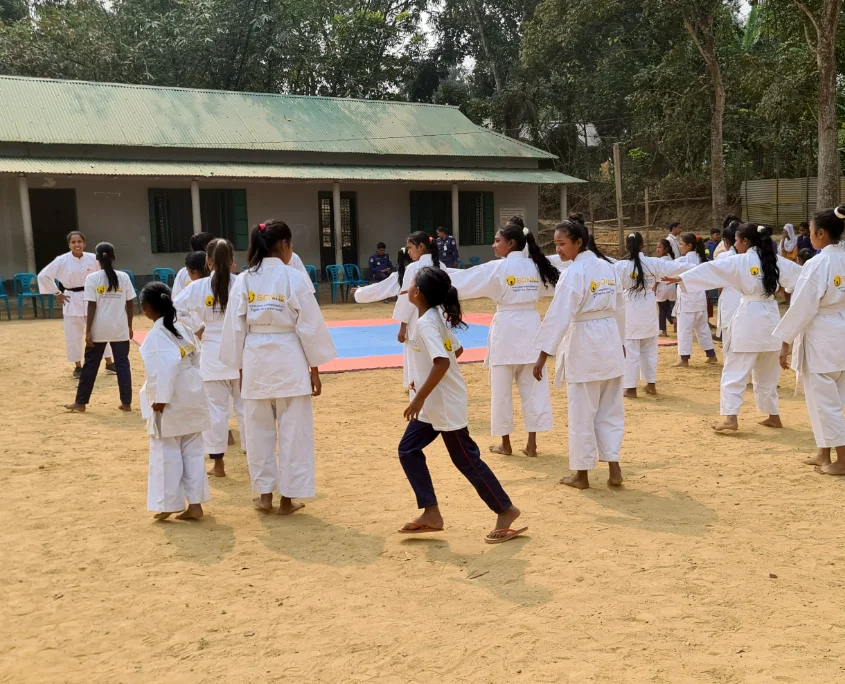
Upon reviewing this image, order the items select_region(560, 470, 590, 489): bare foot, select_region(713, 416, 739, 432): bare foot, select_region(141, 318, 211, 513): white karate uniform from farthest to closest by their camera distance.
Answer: select_region(713, 416, 739, 432): bare foot < select_region(560, 470, 590, 489): bare foot < select_region(141, 318, 211, 513): white karate uniform

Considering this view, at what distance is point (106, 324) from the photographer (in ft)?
26.2

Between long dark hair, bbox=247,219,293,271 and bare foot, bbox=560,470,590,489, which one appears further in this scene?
bare foot, bbox=560,470,590,489

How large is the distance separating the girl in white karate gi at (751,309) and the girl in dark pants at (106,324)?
5.19 metres

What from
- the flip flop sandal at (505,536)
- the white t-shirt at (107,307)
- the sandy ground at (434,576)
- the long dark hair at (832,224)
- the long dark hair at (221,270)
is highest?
the long dark hair at (832,224)

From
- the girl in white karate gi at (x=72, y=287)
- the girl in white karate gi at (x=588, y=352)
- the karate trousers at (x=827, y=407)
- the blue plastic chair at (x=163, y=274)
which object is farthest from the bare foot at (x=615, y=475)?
the blue plastic chair at (x=163, y=274)

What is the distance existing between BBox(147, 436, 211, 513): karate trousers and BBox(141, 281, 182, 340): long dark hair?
2.01 ft

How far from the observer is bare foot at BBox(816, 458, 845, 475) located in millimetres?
5496

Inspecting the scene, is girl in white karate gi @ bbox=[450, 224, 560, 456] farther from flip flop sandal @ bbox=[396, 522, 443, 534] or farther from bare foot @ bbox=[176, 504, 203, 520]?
bare foot @ bbox=[176, 504, 203, 520]

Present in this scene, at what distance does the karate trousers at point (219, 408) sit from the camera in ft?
18.9

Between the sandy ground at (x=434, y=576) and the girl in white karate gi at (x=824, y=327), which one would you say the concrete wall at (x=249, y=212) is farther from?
the girl in white karate gi at (x=824, y=327)

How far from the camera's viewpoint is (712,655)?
10.1ft

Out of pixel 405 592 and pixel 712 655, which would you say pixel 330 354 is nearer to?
pixel 405 592

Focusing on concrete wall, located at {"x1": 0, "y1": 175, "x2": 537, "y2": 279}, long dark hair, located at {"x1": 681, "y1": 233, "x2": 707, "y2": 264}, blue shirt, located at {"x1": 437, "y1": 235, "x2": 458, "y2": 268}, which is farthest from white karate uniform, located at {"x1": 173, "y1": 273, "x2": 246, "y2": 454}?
concrete wall, located at {"x1": 0, "y1": 175, "x2": 537, "y2": 279}

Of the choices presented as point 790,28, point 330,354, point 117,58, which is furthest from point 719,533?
point 117,58
